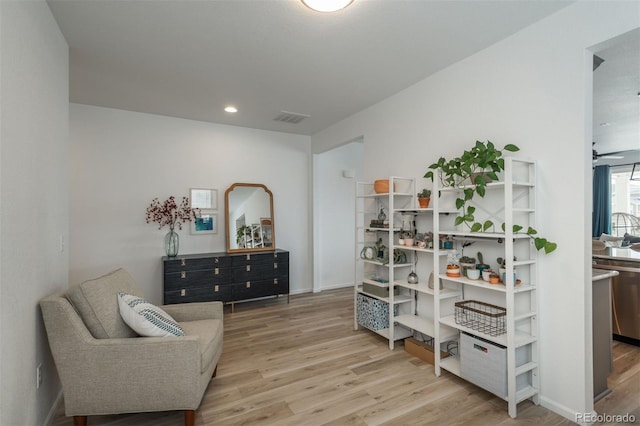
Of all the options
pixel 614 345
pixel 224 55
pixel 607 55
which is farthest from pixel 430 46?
pixel 614 345

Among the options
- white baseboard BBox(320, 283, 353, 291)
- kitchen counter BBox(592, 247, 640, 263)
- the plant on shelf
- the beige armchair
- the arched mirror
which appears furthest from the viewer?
white baseboard BBox(320, 283, 353, 291)

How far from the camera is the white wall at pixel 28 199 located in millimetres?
1429

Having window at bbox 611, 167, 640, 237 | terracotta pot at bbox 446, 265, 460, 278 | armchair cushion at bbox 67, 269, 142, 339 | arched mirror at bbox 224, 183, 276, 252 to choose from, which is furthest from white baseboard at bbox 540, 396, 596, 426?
window at bbox 611, 167, 640, 237

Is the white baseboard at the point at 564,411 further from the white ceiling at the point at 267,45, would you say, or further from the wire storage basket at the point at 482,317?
the white ceiling at the point at 267,45

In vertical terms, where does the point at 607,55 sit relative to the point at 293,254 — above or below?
above

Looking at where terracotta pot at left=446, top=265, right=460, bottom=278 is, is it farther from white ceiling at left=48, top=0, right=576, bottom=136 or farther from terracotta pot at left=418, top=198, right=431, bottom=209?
white ceiling at left=48, top=0, right=576, bottom=136

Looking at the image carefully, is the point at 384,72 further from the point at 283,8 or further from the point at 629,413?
the point at 629,413

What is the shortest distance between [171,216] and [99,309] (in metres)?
2.41

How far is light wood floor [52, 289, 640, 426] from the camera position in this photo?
1.98m

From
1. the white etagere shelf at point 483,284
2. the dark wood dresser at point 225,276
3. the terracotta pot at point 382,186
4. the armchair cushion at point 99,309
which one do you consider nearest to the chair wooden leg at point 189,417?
the armchair cushion at point 99,309

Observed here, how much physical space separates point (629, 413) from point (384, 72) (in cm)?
311

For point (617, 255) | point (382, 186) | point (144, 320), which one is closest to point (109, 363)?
point (144, 320)

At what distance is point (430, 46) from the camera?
2473 mm

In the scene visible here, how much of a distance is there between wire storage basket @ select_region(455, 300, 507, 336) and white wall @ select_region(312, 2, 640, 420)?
0.90ft
